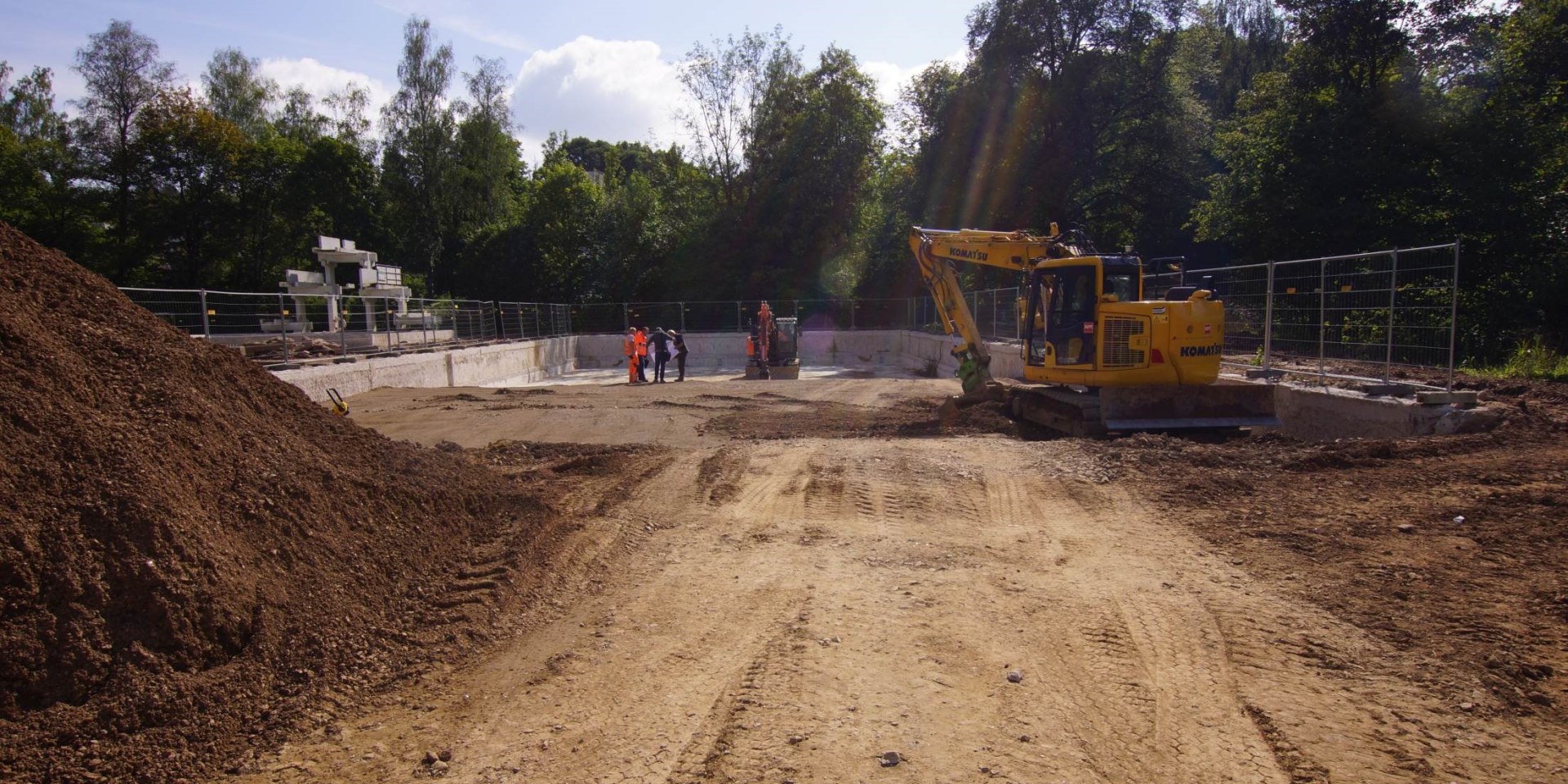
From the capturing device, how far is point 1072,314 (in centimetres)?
1135

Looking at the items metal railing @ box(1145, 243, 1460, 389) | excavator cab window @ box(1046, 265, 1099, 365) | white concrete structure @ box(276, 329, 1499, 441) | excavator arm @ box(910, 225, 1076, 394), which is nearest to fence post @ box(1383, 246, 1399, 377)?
metal railing @ box(1145, 243, 1460, 389)

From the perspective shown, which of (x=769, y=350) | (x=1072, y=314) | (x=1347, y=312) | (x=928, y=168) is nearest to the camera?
(x=1347, y=312)

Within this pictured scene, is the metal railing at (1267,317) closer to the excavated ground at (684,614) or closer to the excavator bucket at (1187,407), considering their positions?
the excavator bucket at (1187,407)

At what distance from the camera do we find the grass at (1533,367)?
1194 centimetres

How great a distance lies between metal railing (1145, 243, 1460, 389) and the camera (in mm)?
9781

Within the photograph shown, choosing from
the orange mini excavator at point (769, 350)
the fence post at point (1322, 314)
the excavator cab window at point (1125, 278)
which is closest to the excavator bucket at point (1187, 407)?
the fence post at point (1322, 314)

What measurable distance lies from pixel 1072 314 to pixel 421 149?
3924cm

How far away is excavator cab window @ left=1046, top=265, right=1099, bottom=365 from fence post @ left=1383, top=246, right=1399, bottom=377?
3.18 meters

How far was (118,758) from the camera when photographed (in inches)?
127

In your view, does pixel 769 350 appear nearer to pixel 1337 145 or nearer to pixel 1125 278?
pixel 1337 145

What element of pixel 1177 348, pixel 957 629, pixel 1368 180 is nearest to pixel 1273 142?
pixel 1368 180

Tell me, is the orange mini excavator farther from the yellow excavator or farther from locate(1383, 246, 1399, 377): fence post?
locate(1383, 246, 1399, 377): fence post

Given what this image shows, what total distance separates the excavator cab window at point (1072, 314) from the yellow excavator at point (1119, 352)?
11 millimetres

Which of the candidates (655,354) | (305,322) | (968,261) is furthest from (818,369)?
(968,261)
